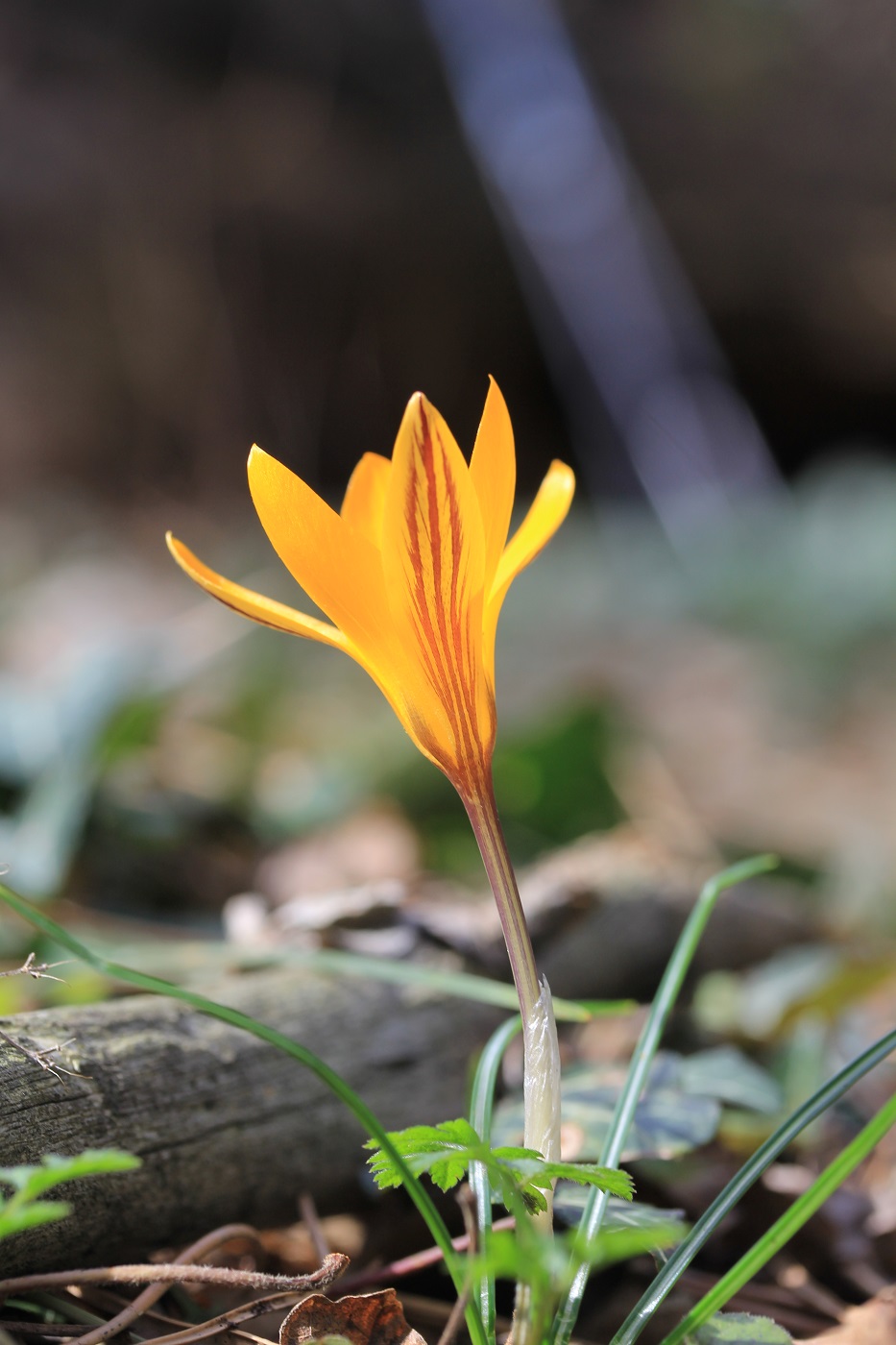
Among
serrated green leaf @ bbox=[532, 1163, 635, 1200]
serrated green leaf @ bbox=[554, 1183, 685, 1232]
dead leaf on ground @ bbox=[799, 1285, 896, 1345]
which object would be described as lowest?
dead leaf on ground @ bbox=[799, 1285, 896, 1345]

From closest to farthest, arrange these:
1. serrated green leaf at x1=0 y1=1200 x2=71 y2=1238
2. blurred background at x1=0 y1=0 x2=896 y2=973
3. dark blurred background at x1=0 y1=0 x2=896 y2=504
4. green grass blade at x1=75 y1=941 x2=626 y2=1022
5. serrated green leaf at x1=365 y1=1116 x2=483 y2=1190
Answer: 1. serrated green leaf at x1=0 y1=1200 x2=71 y2=1238
2. serrated green leaf at x1=365 y1=1116 x2=483 y2=1190
3. green grass blade at x1=75 y1=941 x2=626 y2=1022
4. blurred background at x1=0 y1=0 x2=896 y2=973
5. dark blurred background at x1=0 y1=0 x2=896 y2=504

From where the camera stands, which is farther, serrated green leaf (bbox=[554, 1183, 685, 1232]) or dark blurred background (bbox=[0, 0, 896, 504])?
dark blurred background (bbox=[0, 0, 896, 504])

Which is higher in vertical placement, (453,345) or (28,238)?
(28,238)

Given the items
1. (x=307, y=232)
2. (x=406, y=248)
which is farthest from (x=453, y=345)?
(x=307, y=232)

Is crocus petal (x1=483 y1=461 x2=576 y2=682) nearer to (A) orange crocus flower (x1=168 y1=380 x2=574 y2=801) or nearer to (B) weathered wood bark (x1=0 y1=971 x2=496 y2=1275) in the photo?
(A) orange crocus flower (x1=168 y1=380 x2=574 y2=801)

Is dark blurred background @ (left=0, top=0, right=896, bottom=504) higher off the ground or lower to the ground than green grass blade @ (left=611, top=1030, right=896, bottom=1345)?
higher

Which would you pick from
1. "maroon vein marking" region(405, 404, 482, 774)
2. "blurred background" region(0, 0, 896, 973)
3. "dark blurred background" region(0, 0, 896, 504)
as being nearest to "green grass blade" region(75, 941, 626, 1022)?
"maroon vein marking" region(405, 404, 482, 774)

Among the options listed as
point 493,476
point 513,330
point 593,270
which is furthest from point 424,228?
point 493,476

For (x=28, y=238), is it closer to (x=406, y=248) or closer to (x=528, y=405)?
(x=406, y=248)
